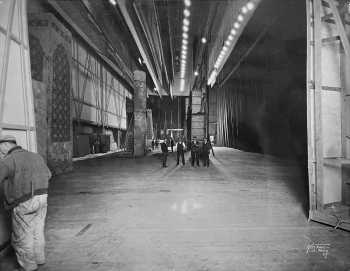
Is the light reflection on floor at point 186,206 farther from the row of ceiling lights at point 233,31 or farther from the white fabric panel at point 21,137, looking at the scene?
the row of ceiling lights at point 233,31

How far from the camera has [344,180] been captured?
17.9ft

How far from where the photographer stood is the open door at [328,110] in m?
4.94

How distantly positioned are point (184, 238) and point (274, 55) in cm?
1661

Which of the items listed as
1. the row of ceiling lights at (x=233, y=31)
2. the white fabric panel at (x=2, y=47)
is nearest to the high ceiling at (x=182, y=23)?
the row of ceiling lights at (x=233, y=31)

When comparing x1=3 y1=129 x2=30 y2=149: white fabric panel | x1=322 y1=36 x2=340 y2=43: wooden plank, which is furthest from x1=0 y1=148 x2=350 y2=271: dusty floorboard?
x1=322 y1=36 x2=340 y2=43: wooden plank

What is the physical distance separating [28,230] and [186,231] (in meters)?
2.45

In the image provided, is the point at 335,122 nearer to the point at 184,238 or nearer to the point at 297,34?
the point at 184,238

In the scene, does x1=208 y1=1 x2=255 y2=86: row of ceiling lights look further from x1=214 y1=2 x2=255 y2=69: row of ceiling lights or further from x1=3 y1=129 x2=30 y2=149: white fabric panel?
x1=3 y1=129 x2=30 y2=149: white fabric panel

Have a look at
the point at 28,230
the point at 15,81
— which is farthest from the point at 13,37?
the point at 28,230

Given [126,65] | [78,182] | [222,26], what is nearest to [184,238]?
[78,182]

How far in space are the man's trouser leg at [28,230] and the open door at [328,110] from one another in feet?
15.4

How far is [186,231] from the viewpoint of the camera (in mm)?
4469

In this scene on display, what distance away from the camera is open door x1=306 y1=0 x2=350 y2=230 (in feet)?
16.2

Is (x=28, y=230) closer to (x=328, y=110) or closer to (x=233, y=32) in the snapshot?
(x=328, y=110)
